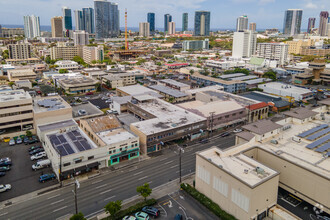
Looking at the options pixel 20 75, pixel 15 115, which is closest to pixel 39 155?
pixel 15 115

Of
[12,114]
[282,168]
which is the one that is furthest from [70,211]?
[12,114]

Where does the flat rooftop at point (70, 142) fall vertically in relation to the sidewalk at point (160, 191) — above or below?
above

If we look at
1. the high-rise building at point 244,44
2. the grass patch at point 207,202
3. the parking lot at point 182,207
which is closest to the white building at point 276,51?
the high-rise building at point 244,44

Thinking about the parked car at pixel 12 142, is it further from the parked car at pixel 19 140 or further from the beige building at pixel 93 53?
the beige building at pixel 93 53

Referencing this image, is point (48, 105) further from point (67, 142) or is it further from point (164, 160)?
point (164, 160)

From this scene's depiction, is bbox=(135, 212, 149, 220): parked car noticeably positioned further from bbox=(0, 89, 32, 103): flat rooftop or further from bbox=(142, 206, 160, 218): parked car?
bbox=(0, 89, 32, 103): flat rooftop

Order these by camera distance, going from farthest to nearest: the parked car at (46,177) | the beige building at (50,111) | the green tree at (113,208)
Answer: the beige building at (50,111), the parked car at (46,177), the green tree at (113,208)
